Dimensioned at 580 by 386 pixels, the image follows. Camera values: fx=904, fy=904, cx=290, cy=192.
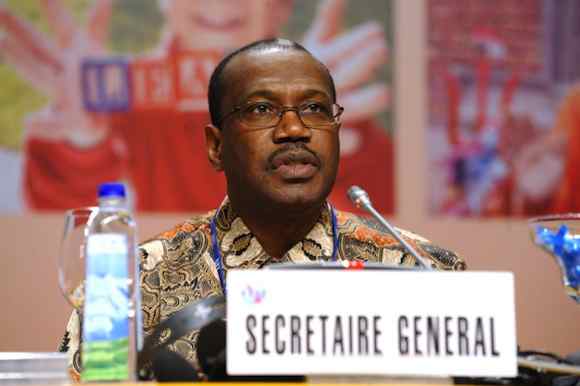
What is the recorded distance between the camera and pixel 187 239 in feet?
6.25

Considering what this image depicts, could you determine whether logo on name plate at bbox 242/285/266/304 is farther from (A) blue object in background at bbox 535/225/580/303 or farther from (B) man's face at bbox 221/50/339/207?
(B) man's face at bbox 221/50/339/207

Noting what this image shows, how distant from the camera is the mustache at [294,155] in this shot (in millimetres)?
1765

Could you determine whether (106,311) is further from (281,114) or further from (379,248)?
(379,248)

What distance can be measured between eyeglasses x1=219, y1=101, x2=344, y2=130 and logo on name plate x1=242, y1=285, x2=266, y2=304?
0.73 m

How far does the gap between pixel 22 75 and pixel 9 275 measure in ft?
2.23

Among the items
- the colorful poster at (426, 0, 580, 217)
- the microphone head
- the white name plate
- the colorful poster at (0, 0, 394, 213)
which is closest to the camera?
the white name plate

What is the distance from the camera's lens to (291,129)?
176cm

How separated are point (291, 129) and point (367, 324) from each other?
0.73 metres

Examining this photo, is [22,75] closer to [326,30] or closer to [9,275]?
[9,275]

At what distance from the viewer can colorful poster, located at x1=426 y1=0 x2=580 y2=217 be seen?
3.20 m

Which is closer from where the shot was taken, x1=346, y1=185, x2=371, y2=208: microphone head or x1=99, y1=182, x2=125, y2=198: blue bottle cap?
x1=99, y1=182, x2=125, y2=198: blue bottle cap

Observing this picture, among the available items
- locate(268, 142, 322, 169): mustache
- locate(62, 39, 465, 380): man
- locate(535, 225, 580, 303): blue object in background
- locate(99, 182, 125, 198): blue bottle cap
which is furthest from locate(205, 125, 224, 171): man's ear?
locate(535, 225, 580, 303): blue object in background

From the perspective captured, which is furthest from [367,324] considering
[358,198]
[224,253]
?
[224,253]

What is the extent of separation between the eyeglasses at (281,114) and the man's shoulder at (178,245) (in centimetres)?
27
